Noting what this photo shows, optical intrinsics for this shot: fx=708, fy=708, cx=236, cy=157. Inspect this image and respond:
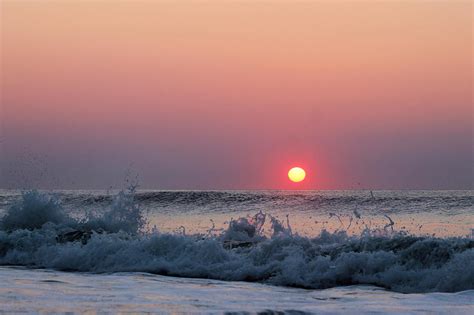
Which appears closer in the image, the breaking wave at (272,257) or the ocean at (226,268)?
the ocean at (226,268)

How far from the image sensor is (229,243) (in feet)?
58.3

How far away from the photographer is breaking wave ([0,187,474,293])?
13.2 meters

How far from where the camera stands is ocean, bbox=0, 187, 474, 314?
34.4 feet

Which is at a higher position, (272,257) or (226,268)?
(272,257)

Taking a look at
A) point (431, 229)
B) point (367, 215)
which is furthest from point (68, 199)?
point (431, 229)

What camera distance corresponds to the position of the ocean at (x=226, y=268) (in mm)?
10477

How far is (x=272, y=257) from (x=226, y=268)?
105cm

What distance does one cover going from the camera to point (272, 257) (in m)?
15.0

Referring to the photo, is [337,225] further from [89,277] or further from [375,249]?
[89,277]

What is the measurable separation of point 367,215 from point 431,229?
7526mm

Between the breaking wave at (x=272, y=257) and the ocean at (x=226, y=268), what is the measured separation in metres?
0.03

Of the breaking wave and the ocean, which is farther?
the breaking wave

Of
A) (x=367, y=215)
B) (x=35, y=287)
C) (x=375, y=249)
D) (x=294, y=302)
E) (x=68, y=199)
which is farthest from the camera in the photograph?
(x=68, y=199)

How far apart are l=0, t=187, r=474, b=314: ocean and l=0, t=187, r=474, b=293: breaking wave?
3cm
